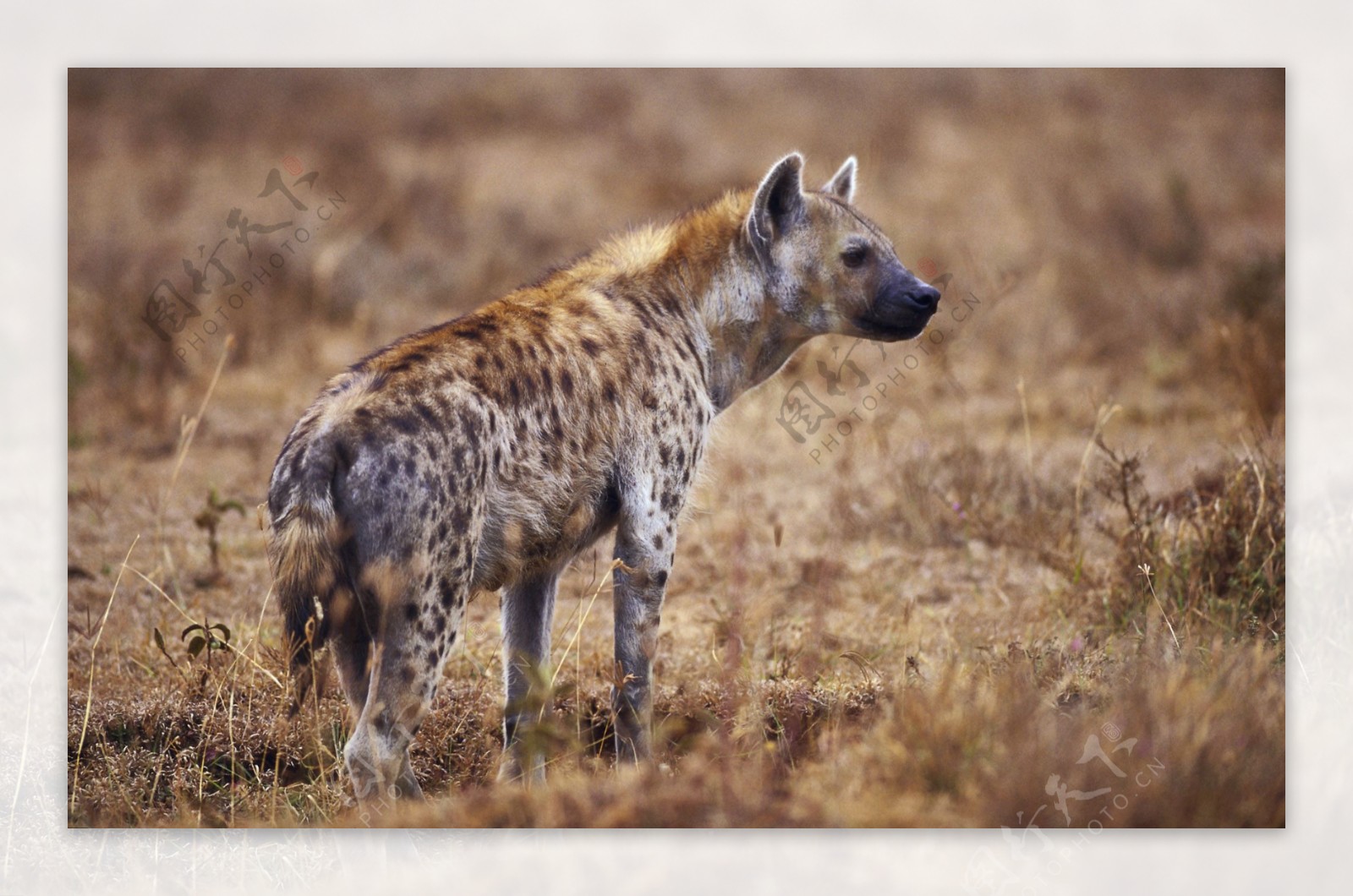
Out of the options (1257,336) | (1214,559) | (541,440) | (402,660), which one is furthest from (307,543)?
(1257,336)

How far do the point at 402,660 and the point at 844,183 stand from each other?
6.71 ft

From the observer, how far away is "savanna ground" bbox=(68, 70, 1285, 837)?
3.45 metres

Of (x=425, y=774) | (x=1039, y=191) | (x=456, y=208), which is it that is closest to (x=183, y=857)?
(x=425, y=774)

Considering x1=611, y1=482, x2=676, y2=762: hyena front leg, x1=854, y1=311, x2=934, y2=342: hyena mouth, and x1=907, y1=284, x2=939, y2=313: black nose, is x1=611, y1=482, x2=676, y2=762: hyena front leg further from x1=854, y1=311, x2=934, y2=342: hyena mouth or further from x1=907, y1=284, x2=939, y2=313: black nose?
x1=907, y1=284, x2=939, y2=313: black nose

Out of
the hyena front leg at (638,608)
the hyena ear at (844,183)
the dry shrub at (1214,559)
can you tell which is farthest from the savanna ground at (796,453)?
the hyena ear at (844,183)

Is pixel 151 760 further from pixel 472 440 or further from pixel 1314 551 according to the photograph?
pixel 1314 551

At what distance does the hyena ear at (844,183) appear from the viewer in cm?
404

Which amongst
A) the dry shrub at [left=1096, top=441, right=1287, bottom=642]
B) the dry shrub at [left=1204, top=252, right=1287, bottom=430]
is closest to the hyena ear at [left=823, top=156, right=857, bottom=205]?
the dry shrub at [left=1096, top=441, right=1287, bottom=642]

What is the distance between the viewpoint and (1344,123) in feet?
12.5

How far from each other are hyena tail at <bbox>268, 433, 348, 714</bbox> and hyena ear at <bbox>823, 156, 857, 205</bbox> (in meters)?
1.80

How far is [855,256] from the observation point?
378cm

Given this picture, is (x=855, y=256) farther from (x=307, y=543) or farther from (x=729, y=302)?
(x=307, y=543)

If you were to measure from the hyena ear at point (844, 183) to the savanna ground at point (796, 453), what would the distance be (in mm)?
798

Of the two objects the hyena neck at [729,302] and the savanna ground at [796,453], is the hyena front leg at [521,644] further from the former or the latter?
the hyena neck at [729,302]
